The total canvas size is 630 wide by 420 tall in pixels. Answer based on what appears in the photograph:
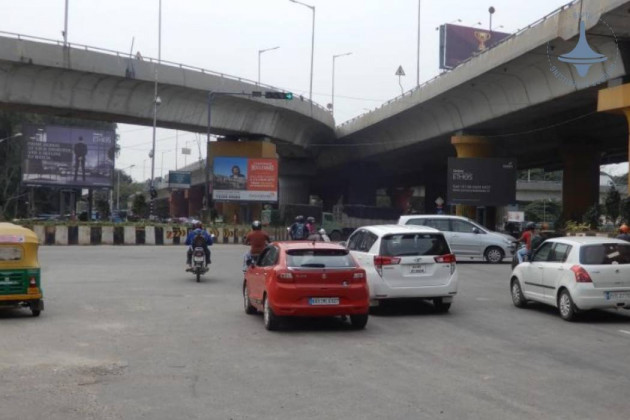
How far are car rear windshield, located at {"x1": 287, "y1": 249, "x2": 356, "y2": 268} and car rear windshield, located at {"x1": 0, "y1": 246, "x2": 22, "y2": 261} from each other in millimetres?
4724

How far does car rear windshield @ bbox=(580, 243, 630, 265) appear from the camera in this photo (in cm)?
1255

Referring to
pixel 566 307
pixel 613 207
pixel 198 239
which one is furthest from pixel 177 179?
pixel 566 307

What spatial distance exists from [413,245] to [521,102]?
2183 centimetres

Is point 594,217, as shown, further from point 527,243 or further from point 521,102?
point 527,243

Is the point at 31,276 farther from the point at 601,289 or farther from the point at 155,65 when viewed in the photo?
the point at 155,65

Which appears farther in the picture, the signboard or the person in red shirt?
the signboard

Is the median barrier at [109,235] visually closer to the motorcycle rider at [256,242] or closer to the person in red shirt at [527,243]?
the motorcycle rider at [256,242]

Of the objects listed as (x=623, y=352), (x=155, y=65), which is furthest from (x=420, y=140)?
(x=623, y=352)

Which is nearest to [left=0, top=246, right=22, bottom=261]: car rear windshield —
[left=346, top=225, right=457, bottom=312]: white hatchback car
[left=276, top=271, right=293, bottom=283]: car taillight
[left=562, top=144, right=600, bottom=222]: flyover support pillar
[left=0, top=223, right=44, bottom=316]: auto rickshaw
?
[left=0, top=223, right=44, bottom=316]: auto rickshaw

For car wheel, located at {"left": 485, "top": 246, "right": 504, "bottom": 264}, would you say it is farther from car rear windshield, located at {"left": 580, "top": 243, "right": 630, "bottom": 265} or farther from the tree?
car rear windshield, located at {"left": 580, "top": 243, "right": 630, "bottom": 265}

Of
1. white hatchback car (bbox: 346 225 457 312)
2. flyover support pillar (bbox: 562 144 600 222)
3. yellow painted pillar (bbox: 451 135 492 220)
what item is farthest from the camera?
flyover support pillar (bbox: 562 144 600 222)

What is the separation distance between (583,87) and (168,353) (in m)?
24.0

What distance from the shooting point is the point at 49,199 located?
8400 cm

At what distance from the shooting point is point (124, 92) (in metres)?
41.2
